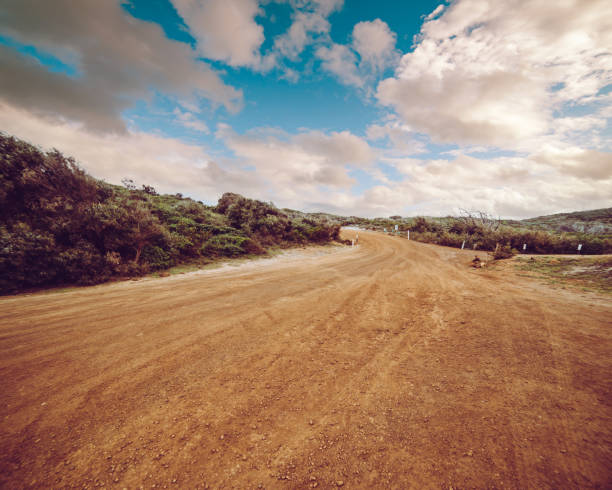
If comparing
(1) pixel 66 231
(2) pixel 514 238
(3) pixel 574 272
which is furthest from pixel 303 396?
(2) pixel 514 238

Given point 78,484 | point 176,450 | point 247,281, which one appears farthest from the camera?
point 247,281

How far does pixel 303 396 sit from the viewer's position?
8.23 feet

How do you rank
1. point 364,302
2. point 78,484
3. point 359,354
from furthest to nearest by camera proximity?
1. point 364,302
2. point 359,354
3. point 78,484

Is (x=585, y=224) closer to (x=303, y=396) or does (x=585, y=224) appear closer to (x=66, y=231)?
(x=303, y=396)

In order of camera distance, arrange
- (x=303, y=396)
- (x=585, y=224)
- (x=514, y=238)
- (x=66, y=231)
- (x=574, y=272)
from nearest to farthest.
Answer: (x=303, y=396)
(x=66, y=231)
(x=574, y=272)
(x=514, y=238)
(x=585, y=224)

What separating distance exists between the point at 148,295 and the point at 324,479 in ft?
19.5

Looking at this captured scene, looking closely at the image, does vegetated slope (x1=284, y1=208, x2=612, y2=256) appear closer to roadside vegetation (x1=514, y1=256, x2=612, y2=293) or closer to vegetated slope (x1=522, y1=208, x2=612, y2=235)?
vegetated slope (x1=522, y1=208, x2=612, y2=235)

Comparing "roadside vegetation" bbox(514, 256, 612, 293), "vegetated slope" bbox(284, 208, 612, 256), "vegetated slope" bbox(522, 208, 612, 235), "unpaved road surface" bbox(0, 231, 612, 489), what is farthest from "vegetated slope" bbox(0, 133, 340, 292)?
"vegetated slope" bbox(522, 208, 612, 235)

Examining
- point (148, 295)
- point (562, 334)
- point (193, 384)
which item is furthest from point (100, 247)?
point (562, 334)

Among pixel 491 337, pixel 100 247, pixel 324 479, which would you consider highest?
pixel 100 247

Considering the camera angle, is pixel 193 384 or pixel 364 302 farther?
pixel 364 302

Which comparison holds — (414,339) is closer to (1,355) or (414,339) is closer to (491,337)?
(491,337)

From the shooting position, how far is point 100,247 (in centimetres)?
744

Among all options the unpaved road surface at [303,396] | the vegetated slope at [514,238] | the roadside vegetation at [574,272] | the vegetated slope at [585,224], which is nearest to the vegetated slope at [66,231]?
the unpaved road surface at [303,396]
